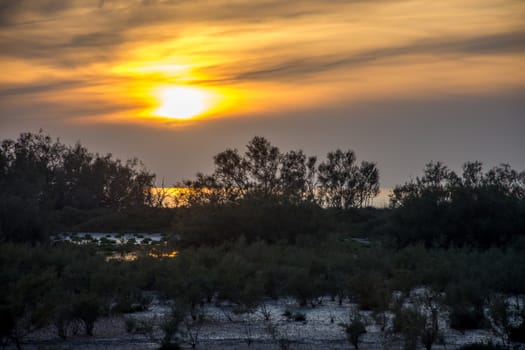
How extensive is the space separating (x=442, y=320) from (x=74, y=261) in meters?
12.8

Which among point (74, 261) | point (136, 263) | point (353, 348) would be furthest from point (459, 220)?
point (353, 348)

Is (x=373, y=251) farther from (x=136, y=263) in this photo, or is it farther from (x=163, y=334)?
(x=163, y=334)

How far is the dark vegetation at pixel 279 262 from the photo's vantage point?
1616 cm

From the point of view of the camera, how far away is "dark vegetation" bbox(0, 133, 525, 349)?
16.2 meters

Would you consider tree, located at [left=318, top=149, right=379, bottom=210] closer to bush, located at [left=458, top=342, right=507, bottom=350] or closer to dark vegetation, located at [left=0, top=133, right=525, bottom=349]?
dark vegetation, located at [left=0, top=133, right=525, bottom=349]

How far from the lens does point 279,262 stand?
Answer: 86.8 feet

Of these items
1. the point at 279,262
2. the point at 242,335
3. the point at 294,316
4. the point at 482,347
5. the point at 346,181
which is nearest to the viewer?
the point at 482,347

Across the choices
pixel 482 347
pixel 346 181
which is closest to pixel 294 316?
pixel 482 347

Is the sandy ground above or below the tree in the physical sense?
below

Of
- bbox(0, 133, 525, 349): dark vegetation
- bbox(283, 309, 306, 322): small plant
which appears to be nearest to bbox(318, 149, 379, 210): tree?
bbox(0, 133, 525, 349): dark vegetation

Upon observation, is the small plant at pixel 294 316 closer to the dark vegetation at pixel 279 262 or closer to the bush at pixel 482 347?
the dark vegetation at pixel 279 262

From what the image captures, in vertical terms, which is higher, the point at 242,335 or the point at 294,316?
the point at 294,316

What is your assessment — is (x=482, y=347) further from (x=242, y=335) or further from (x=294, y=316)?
(x=294, y=316)

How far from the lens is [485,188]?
39031mm
